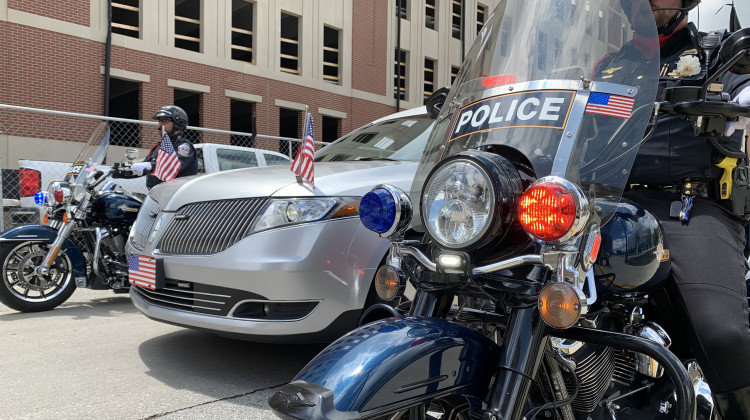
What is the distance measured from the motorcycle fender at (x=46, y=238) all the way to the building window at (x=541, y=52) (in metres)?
4.96

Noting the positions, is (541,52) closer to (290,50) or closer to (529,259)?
(529,259)

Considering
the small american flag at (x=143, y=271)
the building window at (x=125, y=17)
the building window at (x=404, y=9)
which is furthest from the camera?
the building window at (x=404, y=9)

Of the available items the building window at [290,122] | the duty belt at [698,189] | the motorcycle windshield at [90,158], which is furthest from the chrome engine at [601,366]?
the building window at [290,122]

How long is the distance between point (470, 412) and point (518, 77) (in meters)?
0.96

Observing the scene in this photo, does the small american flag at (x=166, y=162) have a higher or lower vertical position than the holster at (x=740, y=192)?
higher

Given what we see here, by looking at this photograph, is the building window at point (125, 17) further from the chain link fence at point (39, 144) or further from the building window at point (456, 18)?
the building window at point (456, 18)

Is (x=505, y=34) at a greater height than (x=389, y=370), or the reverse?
(x=505, y=34)

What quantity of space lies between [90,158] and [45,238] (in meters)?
1.00

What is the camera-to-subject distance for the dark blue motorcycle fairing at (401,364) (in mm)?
1415

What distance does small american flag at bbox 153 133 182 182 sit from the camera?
6.17 metres

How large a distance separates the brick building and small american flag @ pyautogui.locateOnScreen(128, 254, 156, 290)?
12.8 m

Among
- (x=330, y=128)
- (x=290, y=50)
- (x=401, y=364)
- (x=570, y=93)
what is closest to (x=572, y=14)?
(x=570, y=93)

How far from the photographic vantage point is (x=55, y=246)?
5402 mm

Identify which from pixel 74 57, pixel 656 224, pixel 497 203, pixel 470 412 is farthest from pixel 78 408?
pixel 74 57
